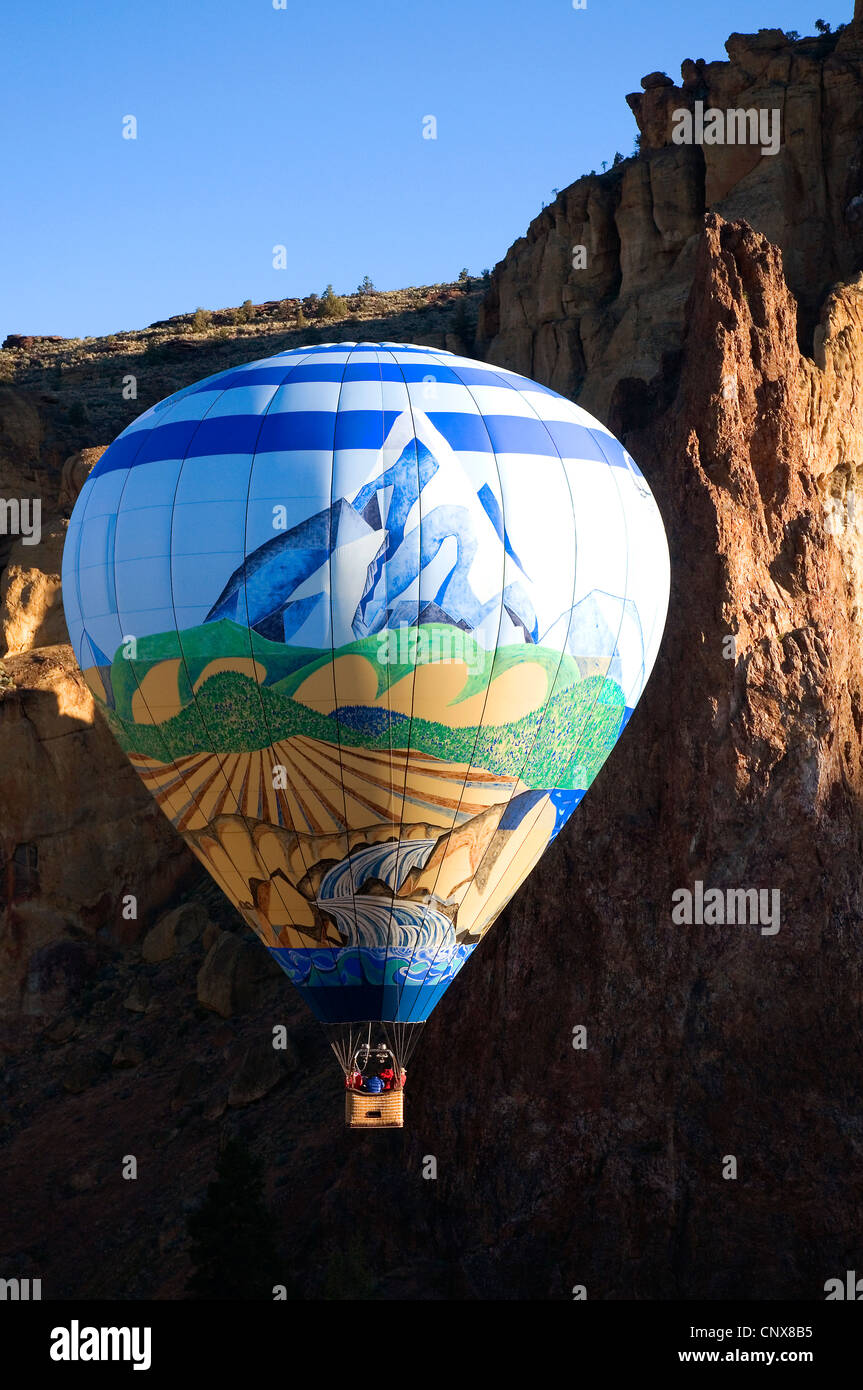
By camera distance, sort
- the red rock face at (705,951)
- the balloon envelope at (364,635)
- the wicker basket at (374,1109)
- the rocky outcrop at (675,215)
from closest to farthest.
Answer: the balloon envelope at (364,635), the wicker basket at (374,1109), the red rock face at (705,951), the rocky outcrop at (675,215)

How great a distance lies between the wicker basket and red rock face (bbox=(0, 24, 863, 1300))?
285 inches

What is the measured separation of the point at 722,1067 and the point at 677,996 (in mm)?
1245

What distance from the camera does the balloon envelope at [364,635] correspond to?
22984 millimetres

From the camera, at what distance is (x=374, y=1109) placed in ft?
77.2


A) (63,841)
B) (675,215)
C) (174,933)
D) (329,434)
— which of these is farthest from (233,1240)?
(675,215)

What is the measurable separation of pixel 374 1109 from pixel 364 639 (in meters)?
5.35

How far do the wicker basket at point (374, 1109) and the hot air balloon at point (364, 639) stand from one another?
0.03 metres

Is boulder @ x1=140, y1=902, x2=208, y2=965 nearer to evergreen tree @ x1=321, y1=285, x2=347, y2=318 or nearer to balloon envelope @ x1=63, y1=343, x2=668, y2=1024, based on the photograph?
balloon envelope @ x1=63, y1=343, x2=668, y2=1024

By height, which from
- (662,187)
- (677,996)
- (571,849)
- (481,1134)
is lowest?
(481,1134)

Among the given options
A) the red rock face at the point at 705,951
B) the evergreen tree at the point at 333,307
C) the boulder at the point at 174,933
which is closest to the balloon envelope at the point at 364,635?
the red rock face at the point at 705,951

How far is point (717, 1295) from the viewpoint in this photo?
93.8ft

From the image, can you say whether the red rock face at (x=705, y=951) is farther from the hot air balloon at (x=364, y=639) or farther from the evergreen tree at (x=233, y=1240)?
the hot air balloon at (x=364, y=639)
